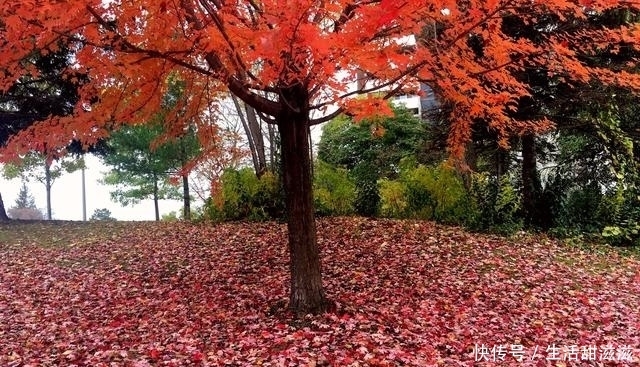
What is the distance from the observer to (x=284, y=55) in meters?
3.72

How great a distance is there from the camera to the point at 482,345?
4559 mm

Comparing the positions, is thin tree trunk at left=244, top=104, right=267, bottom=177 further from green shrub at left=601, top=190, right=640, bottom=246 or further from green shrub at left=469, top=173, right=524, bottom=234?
green shrub at left=601, top=190, right=640, bottom=246

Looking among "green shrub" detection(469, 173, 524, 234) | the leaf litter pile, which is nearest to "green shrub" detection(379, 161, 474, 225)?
"green shrub" detection(469, 173, 524, 234)

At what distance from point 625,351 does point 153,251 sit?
6.91 metres

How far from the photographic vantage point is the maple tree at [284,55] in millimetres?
3619

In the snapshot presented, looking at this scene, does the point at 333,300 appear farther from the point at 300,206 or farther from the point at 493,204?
the point at 493,204

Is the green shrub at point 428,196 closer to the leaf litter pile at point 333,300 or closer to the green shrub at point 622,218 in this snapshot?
the leaf litter pile at point 333,300

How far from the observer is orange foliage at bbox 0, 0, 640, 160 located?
3588 mm

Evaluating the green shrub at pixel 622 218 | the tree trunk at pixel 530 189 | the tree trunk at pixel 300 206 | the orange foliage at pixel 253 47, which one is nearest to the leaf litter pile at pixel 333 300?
the tree trunk at pixel 300 206

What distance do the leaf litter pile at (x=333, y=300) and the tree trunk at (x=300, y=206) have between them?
253 millimetres

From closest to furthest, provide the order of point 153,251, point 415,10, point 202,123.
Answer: point 415,10 → point 202,123 → point 153,251

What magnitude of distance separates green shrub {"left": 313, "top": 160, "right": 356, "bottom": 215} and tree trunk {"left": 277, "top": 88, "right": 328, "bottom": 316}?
5.19 metres

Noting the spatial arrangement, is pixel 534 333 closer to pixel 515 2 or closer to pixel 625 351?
pixel 625 351

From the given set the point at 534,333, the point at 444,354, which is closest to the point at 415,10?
the point at 444,354
